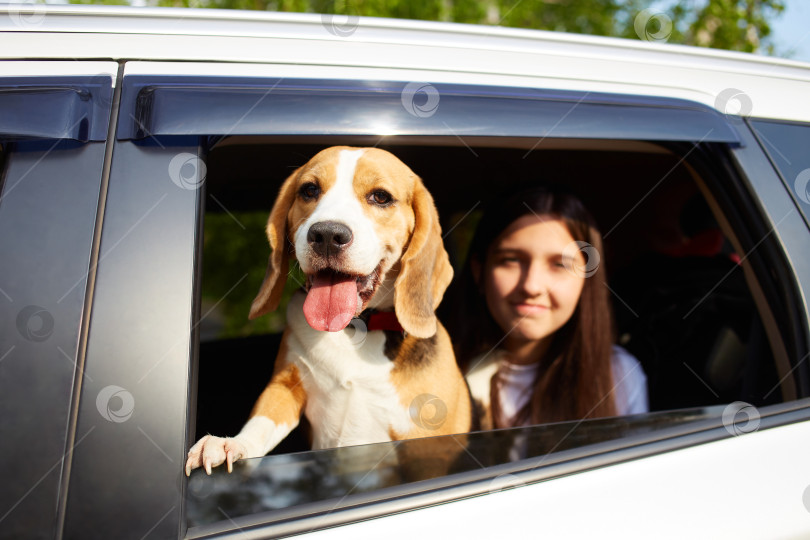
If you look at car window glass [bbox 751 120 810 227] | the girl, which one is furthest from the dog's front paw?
car window glass [bbox 751 120 810 227]

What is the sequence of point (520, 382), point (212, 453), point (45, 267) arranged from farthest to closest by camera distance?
point (520, 382) < point (212, 453) < point (45, 267)

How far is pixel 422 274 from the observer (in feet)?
5.49

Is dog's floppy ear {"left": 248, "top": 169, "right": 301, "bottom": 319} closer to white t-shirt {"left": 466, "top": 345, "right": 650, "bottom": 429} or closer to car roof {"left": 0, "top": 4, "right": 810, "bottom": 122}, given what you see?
car roof {"left": 0, "top": 4, "right": 810, "bottom": 122}

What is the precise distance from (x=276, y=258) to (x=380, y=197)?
1.11 feet

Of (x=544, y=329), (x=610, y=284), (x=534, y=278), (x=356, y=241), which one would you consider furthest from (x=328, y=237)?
(x=610, y=284)

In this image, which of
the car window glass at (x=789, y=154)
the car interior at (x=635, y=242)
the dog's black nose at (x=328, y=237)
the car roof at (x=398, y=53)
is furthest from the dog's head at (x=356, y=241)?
the car window glass at (x=789, y=154)

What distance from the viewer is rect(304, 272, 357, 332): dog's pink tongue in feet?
4.83

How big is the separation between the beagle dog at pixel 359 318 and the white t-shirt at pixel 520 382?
1.03 feet

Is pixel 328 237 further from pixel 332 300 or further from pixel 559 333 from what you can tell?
pixel 559 333

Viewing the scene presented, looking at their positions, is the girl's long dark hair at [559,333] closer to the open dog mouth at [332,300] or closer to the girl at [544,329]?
the girl at [544,329]

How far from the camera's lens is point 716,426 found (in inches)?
53.2

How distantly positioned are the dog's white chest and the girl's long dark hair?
1.80 feet

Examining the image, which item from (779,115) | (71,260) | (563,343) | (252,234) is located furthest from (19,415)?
(252,234)

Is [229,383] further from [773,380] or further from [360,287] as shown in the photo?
[773,380]
